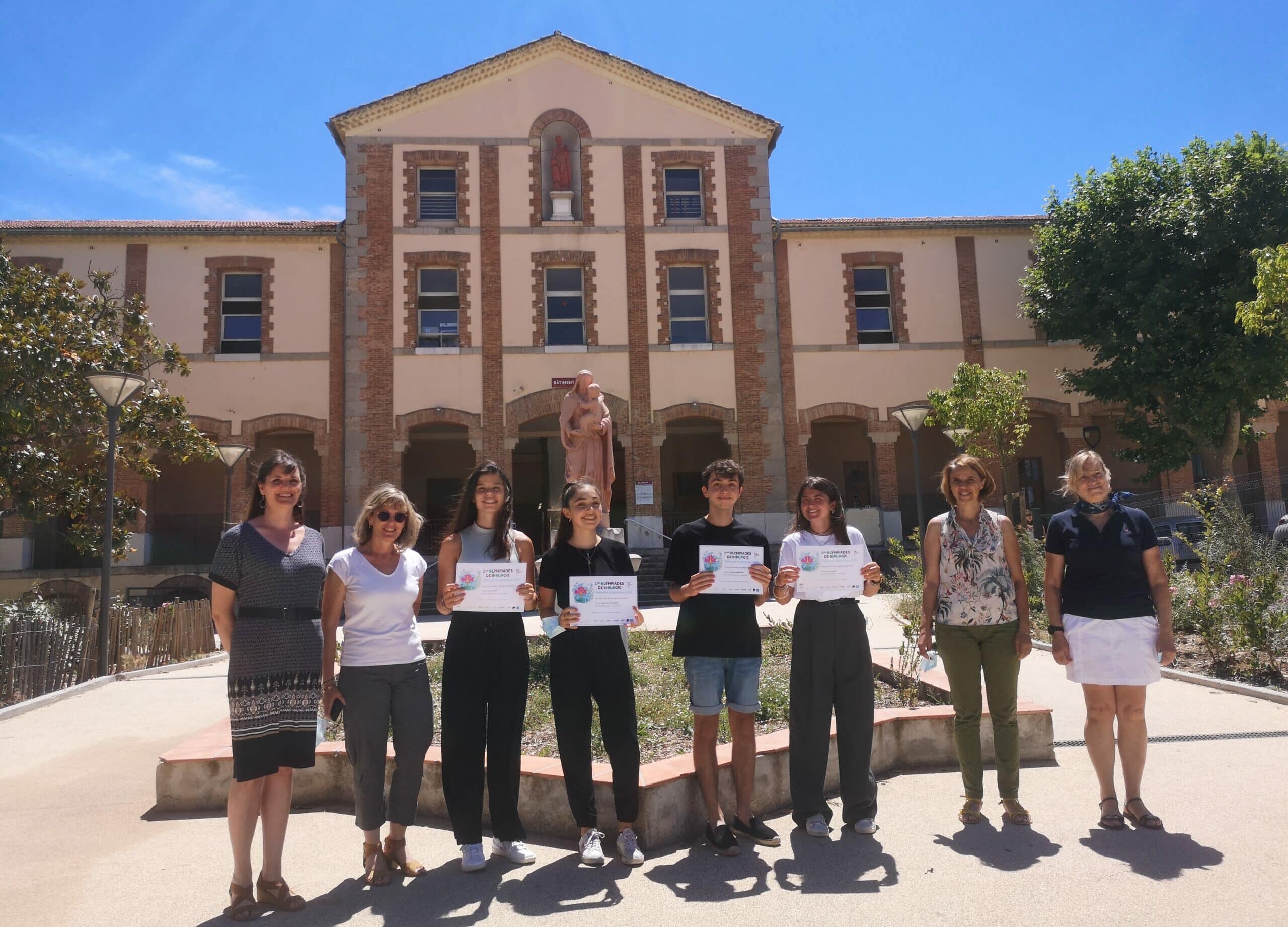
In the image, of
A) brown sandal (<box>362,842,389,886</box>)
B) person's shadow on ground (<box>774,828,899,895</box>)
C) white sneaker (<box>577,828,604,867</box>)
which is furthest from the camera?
white sneaker (<box>577,828,604,867</box>)

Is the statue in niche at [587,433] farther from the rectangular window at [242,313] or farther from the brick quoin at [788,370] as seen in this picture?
the rectangular window at [242,313]

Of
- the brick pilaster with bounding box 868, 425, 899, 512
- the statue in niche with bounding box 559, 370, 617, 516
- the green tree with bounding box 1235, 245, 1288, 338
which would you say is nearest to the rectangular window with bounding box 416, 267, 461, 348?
the brick pilaster with bounding box 868, 425, 899, 512

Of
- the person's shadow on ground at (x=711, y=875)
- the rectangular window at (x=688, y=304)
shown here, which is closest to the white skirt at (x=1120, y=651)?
the person's shadow on ground at (x=711, y=875)

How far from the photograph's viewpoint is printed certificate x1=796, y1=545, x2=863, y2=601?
434 centimetres

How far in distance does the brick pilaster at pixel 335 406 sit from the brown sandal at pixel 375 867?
56.9 feet

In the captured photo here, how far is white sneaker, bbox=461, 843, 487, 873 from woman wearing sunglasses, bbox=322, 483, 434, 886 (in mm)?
203

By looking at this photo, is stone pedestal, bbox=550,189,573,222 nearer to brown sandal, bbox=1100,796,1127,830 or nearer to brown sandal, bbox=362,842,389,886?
brown sandal, bbox=362,842,389,886

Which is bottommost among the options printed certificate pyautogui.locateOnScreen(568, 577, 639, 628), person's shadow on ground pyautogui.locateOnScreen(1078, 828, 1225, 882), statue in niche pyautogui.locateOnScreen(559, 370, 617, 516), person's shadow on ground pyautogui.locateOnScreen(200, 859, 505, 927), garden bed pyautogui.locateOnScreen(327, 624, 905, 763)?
person's shadow on ground pyautogui.locateOnScreen(200, 859, 505, 927)

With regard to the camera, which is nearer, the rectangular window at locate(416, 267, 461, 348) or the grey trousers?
the grey trousers

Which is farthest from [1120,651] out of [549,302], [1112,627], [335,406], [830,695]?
[335,406]

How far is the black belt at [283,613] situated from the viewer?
146 inches

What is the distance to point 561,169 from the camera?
21734 mm

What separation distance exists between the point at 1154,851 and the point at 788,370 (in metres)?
18.1

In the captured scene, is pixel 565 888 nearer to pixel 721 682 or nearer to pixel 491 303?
pixel 721 682
